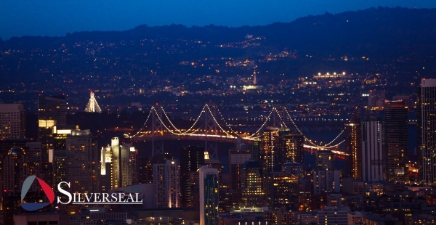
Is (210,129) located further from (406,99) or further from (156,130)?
(406,99)

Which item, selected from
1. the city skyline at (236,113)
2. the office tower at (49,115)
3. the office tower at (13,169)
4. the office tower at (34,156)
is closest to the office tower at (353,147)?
the city skyline at (236,113)

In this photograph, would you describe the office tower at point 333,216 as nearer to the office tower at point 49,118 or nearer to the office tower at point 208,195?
the office tower at point 208,195

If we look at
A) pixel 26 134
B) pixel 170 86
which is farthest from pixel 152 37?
pixel 26 134

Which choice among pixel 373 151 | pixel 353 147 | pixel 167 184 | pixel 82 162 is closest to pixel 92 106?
pixel 82 162

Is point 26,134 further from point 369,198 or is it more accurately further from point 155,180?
point 369,198

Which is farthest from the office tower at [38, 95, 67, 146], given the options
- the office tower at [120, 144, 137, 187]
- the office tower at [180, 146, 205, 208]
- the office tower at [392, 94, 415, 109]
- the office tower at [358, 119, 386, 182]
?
the office tower at [392, 94, 415, 109]
